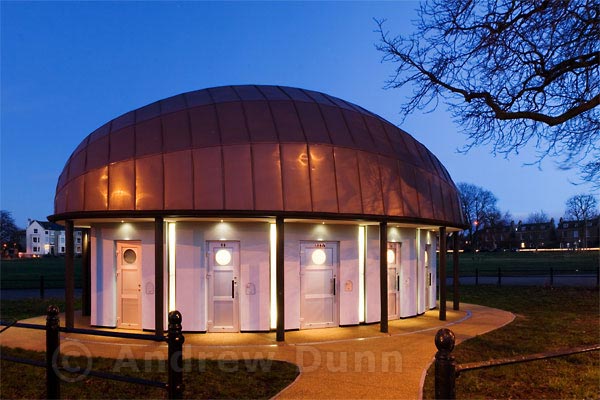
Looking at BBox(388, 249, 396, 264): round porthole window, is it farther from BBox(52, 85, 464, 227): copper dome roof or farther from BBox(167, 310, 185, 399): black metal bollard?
BBox(167, 310, 185, 399): black metal bollard

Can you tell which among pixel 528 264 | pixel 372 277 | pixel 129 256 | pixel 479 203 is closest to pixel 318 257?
pixel 372 277

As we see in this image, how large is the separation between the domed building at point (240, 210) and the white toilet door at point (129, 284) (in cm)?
3

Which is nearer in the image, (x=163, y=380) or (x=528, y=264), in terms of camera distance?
(x=163, y=380)

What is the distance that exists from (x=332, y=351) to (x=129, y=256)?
666 cm

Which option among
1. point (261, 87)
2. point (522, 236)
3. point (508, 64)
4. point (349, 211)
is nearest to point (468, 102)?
point (508, 64)

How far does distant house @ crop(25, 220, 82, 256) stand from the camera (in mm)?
130750

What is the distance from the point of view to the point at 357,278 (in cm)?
1484

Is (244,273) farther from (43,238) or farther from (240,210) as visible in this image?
(43,238)

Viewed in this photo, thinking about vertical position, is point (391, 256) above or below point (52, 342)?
above

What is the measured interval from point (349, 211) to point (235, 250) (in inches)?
133

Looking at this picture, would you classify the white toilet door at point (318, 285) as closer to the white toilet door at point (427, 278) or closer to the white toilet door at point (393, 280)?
the white toilet door at point (393, 280)

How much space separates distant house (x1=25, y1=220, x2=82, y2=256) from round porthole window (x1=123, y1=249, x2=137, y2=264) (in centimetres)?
12580

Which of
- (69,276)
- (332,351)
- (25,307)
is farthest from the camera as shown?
(25,307)

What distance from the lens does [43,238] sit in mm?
133375
